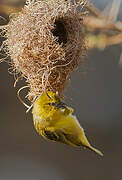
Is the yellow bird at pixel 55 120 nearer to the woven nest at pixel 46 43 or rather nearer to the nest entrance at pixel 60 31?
the woven nest at pixel 46 43

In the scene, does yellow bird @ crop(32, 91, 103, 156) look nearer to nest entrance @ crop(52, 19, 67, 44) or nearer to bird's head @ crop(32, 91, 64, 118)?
bird's head @ crop(32, 91, 64, 118)

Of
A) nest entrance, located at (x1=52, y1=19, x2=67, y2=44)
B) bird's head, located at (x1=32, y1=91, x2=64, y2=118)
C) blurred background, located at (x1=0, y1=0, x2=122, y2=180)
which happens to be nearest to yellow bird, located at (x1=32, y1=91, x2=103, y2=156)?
bird's head, located at (x1=32, y1=91, x2=64, y2=118)

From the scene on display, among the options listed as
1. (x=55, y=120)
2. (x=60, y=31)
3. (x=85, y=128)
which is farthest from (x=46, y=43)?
(x=85, y=128)

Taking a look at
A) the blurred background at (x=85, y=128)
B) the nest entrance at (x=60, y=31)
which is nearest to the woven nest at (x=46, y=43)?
the nest entrance at (x=60, y=31)

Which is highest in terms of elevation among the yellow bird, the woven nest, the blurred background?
the woven nest

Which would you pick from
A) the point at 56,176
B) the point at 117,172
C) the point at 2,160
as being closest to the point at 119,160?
the point at 117,172

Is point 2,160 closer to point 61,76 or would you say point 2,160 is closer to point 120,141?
point 120,141
